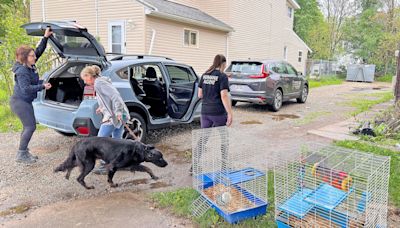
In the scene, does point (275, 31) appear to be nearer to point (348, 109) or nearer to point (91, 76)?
point (348, 109)

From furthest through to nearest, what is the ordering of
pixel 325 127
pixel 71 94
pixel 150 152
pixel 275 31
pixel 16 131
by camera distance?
pixel 275 31, pixel 325 127, pixel 16 131, pixel 71 94, pixel 150 152

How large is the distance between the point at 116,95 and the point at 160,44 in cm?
922

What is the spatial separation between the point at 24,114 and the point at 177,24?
995 centimetres

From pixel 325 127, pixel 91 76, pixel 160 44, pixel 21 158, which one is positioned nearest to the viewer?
pixel 91 76

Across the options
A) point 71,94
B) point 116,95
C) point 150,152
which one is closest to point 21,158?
point 71,94

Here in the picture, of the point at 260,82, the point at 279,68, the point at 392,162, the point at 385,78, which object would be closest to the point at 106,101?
the point at 392,162

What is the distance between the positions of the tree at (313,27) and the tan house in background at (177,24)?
47.7 ft

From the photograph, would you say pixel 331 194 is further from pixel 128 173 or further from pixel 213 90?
pixel 128 173

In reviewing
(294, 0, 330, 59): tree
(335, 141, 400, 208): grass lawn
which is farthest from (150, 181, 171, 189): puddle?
(294, 0, 330, 59): tree

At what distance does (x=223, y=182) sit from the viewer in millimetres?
3584

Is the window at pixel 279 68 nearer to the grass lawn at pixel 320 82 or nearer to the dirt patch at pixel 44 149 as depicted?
the dirt patch at pixel 44 149

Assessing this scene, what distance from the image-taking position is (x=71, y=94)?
19.9ft

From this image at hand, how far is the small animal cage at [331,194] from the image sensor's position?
2.71 m

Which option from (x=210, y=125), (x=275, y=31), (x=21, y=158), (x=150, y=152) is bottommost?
(x=21, y=158)
